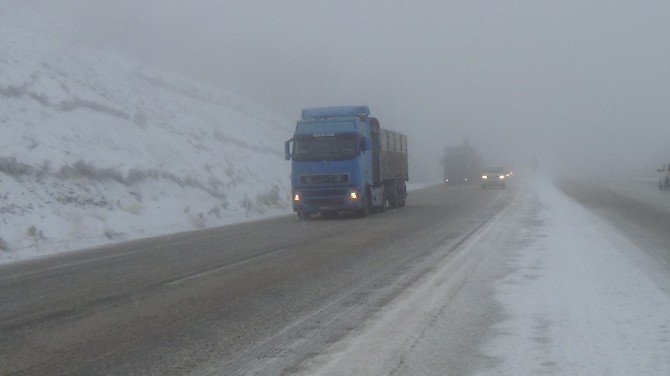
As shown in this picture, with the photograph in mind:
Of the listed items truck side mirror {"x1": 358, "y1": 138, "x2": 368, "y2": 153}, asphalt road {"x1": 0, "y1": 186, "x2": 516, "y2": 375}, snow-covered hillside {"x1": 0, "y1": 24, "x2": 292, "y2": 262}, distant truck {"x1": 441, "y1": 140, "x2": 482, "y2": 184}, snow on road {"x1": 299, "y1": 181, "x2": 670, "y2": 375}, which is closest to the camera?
snow on road {"x1": 299, "y1": 181, "x2": 670, "y2": 375}

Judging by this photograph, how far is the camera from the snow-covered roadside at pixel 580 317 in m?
6.62

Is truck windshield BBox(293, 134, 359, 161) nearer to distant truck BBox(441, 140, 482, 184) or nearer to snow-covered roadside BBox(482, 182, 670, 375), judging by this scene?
snow-covered roadside BBox(482, 182, 670, 375)

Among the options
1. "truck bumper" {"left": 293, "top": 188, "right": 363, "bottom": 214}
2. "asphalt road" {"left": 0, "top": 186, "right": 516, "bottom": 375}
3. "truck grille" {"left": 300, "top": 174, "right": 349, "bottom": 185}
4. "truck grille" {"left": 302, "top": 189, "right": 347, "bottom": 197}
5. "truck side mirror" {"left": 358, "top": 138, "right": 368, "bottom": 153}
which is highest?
"truck side mirror" {"left": 358, "top": 138, "right": 368, "bottom": 153}

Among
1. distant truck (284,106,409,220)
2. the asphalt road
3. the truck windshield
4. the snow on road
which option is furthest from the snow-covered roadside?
the truck windshield

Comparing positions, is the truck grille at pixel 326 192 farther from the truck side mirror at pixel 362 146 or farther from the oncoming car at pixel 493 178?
the oncoming car at pixel 493 178

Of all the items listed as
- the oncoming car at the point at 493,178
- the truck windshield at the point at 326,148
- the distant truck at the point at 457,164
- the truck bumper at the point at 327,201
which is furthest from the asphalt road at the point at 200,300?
the distant truck at the point at 457,164

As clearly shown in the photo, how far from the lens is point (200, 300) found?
10.3 m

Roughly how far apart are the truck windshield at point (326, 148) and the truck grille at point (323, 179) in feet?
1.90

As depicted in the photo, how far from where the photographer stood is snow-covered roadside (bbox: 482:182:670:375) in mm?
6617

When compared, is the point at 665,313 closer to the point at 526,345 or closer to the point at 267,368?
the point at 526,345

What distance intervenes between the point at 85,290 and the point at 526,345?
6.94 m

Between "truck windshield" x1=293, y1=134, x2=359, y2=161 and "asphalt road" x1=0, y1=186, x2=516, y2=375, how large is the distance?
719cm

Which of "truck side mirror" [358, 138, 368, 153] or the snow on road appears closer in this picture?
the snow on road

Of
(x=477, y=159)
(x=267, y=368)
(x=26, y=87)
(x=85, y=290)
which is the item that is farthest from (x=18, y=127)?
(x=477, y=159)
